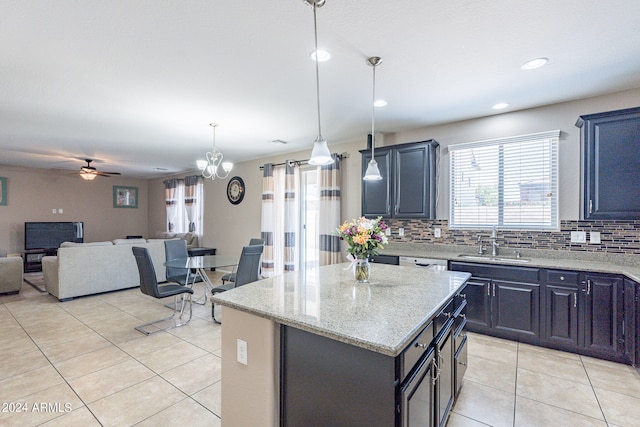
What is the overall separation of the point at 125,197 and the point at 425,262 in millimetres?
9077

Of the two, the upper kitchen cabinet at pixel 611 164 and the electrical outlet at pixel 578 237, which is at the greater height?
the upper kitchen cabinet at pixel 611 164

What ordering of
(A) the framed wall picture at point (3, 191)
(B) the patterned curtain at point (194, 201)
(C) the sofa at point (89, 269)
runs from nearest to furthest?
(C) the sofa at point (89, 269) → (A) the framed wall picture at point (3, 191) → (B) the patterned curtain at point (194, 201)

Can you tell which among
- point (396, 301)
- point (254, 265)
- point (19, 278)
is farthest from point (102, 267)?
point (396, 301)

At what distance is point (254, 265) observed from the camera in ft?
12.2

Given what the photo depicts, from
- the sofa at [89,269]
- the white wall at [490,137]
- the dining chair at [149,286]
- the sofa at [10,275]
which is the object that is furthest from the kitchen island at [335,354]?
the sofa at [10,275]

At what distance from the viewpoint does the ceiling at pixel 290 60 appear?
185cm

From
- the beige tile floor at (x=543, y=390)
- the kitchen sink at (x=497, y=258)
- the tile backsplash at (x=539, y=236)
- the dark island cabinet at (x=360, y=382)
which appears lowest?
the beige tile floor at (x=543, y=390)

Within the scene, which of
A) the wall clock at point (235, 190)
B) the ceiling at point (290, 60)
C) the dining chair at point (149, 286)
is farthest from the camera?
the wall clock at point (235, 190)

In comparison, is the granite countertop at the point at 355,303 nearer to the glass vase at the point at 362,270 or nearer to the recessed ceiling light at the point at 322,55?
the glass vase at the point at 362,270

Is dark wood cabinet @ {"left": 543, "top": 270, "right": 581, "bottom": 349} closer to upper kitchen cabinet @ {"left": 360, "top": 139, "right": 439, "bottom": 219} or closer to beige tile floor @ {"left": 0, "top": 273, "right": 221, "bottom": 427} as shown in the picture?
upper kitchen cabinet @ {"left": 360, "top": 139, "right": 439, "bottom": 219}

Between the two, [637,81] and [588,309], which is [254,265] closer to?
[588,309]

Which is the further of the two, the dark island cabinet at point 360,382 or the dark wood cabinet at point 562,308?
the dark wood cabinet at point 562,308

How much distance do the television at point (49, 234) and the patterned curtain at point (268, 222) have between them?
5.53 meters

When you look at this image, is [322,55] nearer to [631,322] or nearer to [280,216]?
[631,322]
